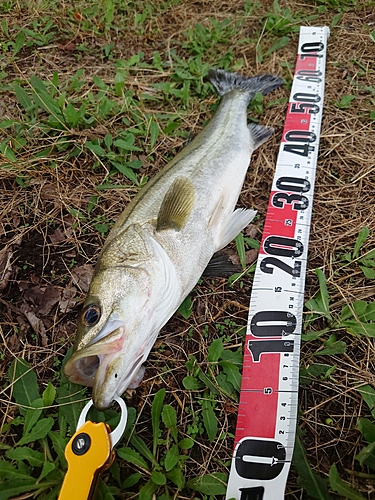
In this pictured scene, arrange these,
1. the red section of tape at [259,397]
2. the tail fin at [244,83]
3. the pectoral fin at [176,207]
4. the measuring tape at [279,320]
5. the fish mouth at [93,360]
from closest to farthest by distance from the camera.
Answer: the fish mouth at [93,360] < the measuring tape at [279,320] < the red section of tape at [259,397] < the pectoral fin at [176,207] < the tail fin at [244,83]

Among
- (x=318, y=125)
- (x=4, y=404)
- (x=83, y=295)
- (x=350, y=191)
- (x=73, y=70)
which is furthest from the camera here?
(x=73, y=70)

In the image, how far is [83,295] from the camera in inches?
122

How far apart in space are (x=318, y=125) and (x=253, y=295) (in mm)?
2013

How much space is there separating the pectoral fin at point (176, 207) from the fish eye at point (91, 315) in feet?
2.52

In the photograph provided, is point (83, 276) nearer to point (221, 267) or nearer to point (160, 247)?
point (160, 247)

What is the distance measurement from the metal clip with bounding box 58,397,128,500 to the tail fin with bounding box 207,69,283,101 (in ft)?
11.0

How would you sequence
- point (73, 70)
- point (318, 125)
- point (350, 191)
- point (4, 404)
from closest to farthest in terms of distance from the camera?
point (4, 404) < point (350, 191) < point (318, 125) < point (73, 70)

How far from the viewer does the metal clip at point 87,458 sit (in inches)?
79.0

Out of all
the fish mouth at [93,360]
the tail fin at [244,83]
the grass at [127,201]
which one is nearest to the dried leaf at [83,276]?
the grass at [127,201]

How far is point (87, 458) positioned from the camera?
6.84 feet

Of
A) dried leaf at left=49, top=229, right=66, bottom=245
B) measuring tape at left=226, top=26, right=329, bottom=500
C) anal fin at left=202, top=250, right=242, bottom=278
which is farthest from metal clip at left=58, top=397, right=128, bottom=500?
dried leaf at left=49, top=229, right=66, bottom=245

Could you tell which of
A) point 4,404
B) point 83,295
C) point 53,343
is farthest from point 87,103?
point 4,404

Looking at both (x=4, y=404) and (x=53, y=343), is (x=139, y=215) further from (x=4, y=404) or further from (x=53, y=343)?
(x=4, y=404)

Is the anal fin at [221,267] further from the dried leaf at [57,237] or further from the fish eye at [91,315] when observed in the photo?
the dried leaf at [57,237]
